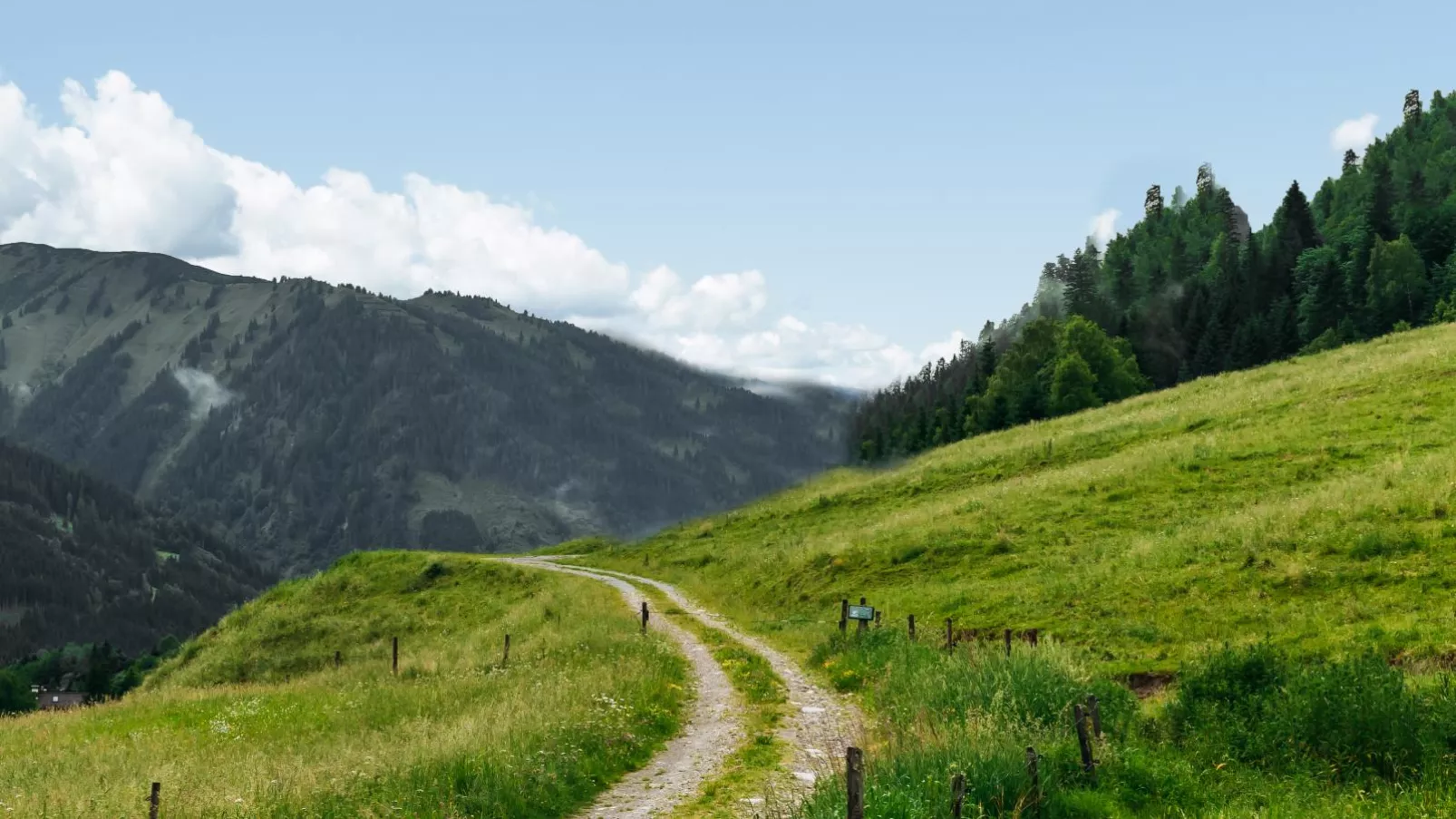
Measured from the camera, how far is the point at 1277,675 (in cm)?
1436

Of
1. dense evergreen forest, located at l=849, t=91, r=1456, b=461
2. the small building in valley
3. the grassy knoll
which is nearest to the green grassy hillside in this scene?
the grassy knoll

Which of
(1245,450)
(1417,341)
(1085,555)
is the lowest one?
(1085,555)

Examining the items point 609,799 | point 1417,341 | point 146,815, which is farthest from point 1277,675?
point 1417,341

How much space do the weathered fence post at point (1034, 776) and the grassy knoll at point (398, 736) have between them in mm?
6964

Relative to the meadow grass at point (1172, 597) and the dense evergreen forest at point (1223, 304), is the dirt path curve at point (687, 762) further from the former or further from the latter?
the dense evergreen forest at point (1223, 304)

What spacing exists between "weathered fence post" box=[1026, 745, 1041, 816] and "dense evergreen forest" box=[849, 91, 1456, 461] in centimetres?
8109

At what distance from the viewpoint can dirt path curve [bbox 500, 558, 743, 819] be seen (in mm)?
13703

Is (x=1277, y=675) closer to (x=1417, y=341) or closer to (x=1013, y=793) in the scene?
(x=1013, y=793)

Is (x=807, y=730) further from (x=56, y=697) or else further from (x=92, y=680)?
(x=56, y=697)

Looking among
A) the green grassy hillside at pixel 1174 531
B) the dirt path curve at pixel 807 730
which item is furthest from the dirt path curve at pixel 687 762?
the green grassy hillside at pixel 1174 531

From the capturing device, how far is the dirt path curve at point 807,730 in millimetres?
13836

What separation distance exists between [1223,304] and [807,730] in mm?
103551

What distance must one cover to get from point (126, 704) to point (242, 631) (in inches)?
1398

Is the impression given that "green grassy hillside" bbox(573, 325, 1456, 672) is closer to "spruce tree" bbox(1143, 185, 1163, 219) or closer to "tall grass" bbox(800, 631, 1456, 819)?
"tall grass" bbox(800, 631, 1456, 819)
